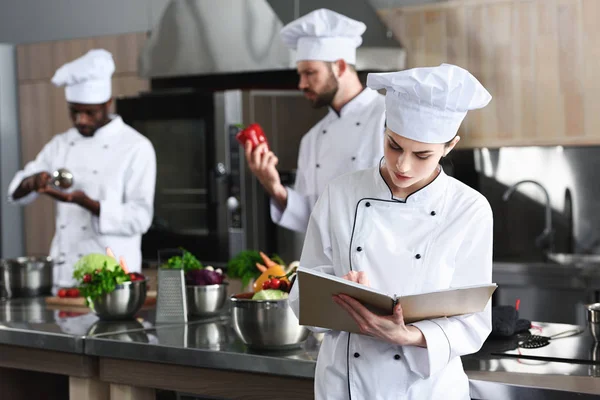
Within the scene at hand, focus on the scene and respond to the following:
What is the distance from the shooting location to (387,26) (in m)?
5.05

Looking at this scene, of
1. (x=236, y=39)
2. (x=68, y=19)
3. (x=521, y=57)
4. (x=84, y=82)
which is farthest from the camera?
(x=68, y=19)

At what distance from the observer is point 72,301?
11.5 ft

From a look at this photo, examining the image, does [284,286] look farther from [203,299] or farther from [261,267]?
[203,299]

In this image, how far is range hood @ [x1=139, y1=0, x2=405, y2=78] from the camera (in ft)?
16.4

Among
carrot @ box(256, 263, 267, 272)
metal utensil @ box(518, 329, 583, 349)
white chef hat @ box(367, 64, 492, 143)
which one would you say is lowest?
metal utensil @ box(518, 329, 583, 349)

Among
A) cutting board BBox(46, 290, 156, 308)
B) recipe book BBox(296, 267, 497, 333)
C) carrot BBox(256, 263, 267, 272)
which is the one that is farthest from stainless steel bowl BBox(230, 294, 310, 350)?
A: cutting board BBox(46, 290, 156, 308)

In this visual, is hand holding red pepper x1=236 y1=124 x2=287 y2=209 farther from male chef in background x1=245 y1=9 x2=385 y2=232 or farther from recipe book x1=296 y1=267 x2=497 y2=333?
recipe book x1=296 y1=267 x2=497 y2=333

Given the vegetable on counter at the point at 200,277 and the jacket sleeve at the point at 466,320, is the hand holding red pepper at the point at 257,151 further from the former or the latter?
the jacket sleeve at the point at 466,320

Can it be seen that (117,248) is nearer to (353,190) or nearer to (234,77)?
(234,77)

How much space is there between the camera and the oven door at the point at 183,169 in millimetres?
5176

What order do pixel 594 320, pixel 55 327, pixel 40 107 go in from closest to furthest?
1. pixel 594 320
2. pixel 55 327
3. pixel 40 107

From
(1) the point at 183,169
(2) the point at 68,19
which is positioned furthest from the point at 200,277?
(2) the point at 68,19

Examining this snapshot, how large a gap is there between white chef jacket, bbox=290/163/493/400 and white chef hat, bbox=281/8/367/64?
1328mm

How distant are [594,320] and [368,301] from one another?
0.81 m
